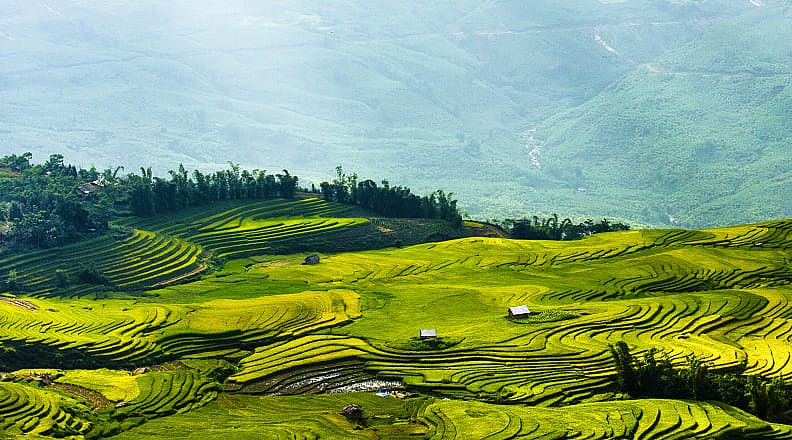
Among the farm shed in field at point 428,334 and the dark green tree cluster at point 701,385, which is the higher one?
the farm shed in field at point 428,334

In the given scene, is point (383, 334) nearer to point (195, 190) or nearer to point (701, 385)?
point (701, 385)

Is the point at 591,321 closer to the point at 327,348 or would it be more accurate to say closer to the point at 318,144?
the point at 327,348

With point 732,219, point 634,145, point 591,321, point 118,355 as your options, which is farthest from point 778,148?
point 118,355

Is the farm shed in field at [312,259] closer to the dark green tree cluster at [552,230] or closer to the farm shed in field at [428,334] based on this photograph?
the farm shed in field at [428,334]

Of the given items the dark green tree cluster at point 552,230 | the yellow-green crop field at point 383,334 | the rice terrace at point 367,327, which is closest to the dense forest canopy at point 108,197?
the rice terrace at point 367,327

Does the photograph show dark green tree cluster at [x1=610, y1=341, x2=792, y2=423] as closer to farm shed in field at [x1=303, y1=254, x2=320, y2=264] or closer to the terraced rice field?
farm shed in field at [x1=303, y1=254, x2=320, y2=264]

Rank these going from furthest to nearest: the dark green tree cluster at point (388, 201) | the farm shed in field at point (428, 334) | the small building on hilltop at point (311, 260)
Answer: the dark green tree cluster at point (388, 201), the small building on hilltop at point (311, 260), the farm shed in field at point (428, 334)

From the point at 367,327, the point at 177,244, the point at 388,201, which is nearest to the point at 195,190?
the point at 177,244
